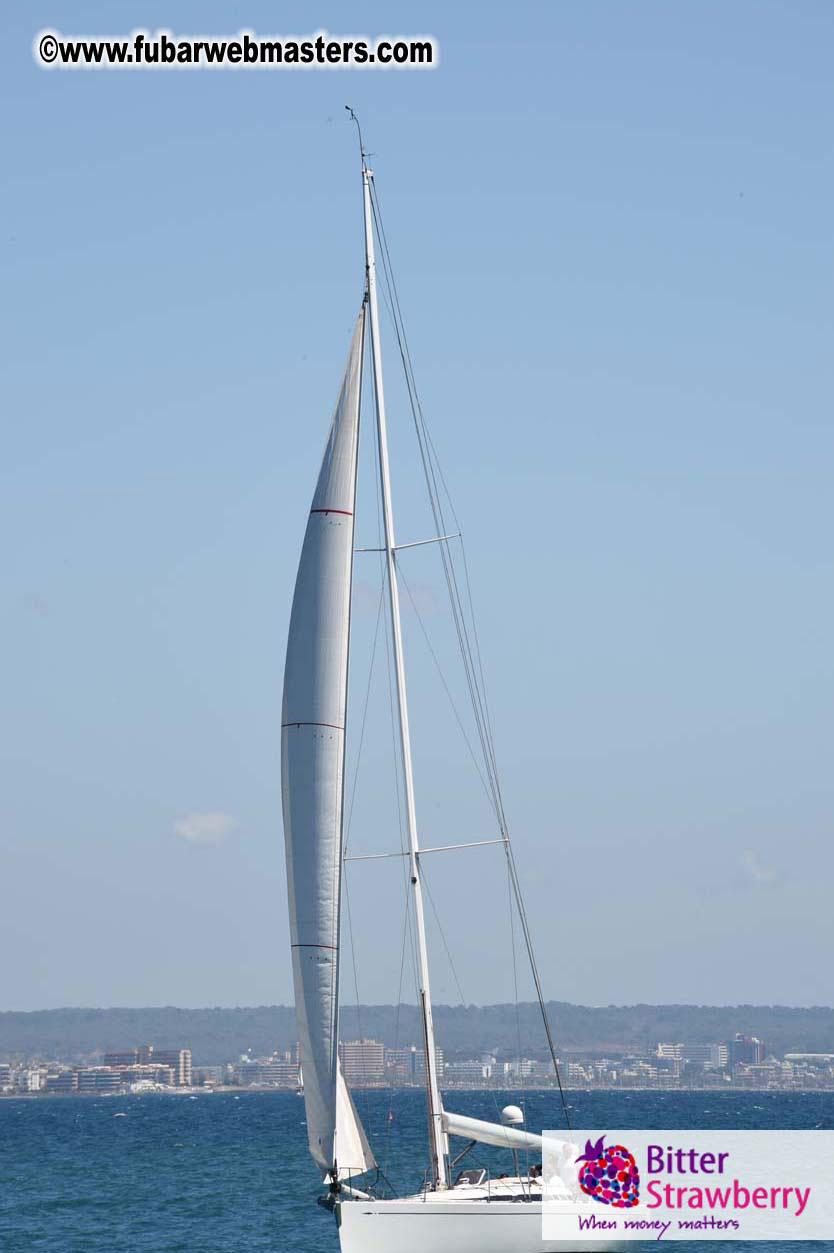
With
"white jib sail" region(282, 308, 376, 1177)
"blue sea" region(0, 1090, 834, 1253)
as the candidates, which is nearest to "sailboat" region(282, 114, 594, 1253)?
"white jib sail" region(282, 308, 376, 1177)

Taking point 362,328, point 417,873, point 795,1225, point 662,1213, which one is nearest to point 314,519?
point 362,328

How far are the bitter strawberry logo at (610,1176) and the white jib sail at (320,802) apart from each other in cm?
324

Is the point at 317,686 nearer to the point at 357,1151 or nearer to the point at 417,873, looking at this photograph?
the point at 417,873

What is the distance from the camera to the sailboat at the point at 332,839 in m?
27.8

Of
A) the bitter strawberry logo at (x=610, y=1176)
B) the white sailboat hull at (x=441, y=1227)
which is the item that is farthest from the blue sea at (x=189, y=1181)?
the white sailboat hull at (x=441, y=1227)

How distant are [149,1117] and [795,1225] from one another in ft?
367

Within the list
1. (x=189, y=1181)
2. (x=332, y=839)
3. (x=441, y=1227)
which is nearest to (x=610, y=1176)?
(x=441, y=1227)

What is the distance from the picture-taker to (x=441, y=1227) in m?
25.8

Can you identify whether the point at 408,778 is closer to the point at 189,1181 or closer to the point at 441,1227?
the point at 441,1227

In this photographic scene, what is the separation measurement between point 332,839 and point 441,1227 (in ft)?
19.1

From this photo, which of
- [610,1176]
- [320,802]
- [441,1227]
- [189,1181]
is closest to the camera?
[441,1227]

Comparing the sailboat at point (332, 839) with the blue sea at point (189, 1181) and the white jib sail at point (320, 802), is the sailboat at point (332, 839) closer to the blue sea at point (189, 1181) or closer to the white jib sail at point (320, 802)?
the white jib sail at point (320, 802)

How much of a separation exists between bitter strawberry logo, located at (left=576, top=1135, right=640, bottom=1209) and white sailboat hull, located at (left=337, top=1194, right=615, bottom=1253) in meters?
1.32

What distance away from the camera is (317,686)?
2842cm
